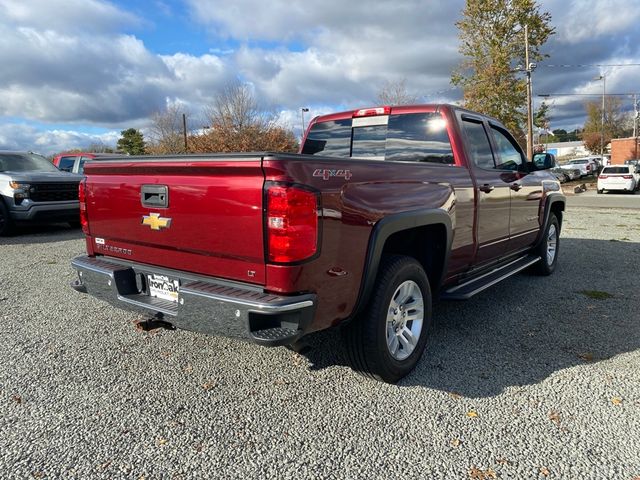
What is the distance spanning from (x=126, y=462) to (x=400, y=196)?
86.0 inches

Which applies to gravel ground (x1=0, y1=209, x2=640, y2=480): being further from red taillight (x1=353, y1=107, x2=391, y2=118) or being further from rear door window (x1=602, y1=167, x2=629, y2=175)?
rear door window (x1=602, y1=167, x2=629, y2=175)

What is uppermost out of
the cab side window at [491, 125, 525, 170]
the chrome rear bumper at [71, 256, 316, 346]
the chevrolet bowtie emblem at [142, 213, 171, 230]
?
the cab side window at [491, 125, 525, 170]

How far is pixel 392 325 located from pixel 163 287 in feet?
5.00

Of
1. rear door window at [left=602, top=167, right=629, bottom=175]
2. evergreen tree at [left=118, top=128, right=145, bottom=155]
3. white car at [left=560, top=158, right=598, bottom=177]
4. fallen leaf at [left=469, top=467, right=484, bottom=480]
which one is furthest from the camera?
evergreen tree at [left=118, top=128, right=145, bottom=155]

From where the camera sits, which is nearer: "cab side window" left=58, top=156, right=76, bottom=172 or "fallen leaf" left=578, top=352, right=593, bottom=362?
"fallen leaf" left=578, top=352, right=593, bottom=362

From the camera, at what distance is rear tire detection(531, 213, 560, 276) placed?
5.92 meters

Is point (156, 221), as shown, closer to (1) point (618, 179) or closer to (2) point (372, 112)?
(2) point (372, 112)

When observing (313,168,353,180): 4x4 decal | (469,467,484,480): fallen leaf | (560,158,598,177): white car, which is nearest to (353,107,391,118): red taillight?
(313,168,353,180): 4x4 decal

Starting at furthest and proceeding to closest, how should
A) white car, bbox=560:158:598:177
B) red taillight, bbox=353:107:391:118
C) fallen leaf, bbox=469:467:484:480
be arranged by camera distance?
white car, bbox=560:158:598:177
red taillight, bbox=353:107:391:118
fallen leaf, bbox=469:467:484:480

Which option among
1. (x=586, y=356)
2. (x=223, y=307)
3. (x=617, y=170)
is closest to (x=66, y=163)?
(x=223, y=307)

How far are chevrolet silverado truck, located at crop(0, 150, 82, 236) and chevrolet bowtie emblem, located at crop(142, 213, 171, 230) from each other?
7.50m

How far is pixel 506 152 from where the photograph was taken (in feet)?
16.3

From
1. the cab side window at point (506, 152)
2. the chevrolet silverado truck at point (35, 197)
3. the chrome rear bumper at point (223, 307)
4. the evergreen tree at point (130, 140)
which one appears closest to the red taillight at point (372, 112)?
the cab side window at point (506, 152)

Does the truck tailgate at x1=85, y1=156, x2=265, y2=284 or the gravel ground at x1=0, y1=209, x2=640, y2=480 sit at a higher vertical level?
the truck tailgate at x1=85, y1=156, x2=265, y2=284
